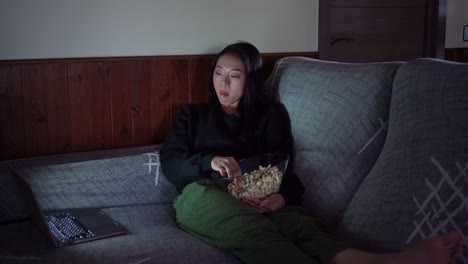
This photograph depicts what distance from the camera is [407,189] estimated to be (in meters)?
1.63

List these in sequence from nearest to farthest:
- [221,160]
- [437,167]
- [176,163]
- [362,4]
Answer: [437,167]
[221,160]
[176,163]
[362,4]

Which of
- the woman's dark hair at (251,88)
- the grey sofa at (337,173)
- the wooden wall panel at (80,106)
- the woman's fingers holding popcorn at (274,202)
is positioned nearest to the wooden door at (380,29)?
the grey sofa at (337,173)

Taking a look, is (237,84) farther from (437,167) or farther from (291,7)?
(437,167)

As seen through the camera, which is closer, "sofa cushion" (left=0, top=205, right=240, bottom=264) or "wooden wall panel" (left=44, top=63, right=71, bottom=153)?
"sofa cushion" (left=0, top=205, right=240, bottom=264)

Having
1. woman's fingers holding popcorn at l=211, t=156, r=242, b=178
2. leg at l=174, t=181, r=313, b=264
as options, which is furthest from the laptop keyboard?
woman's fingers holding popcorn at l=211, t=156, r=242, b=178

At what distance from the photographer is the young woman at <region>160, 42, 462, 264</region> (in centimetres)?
152

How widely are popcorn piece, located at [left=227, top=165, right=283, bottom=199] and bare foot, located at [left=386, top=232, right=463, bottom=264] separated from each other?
2.09 feet

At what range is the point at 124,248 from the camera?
1669 millimetres

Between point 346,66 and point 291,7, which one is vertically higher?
point 291,7

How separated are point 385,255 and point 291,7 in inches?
60.6

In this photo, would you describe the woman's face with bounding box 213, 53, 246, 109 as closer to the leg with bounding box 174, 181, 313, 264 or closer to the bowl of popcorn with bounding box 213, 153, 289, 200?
the bowl of popcorn with bounding box 213, 153, 289, 200

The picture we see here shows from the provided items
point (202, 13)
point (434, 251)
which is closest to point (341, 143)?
point (434, 251)

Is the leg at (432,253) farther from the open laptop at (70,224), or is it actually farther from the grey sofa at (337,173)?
the open laptop at (70,224)

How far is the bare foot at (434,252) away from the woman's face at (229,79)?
1.00 meters
